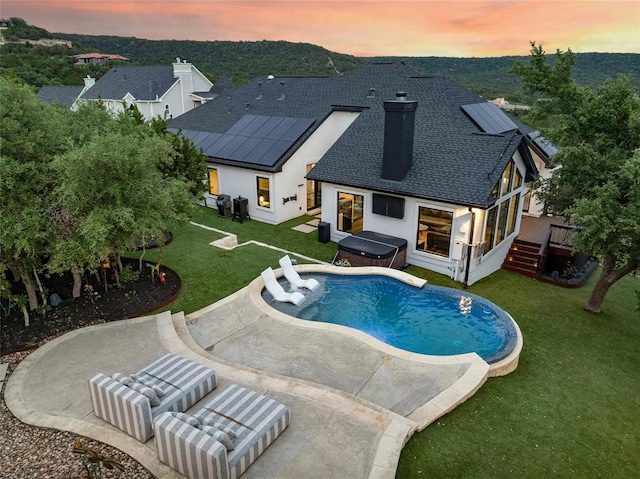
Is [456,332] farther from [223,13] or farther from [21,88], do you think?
[223,13]

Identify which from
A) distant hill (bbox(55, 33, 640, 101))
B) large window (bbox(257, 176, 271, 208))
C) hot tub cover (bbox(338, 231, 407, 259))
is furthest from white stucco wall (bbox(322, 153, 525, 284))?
distant hill (bbox(55, 33, 640, 101))

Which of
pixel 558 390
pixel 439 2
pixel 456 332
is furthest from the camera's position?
pixel 439 2

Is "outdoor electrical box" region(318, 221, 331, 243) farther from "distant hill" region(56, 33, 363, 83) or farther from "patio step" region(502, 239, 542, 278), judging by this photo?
"distant hill" region(56, 33, 363, 83)

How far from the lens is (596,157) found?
12016 millimetres

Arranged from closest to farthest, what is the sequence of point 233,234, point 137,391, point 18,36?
1. point 137,391
2. point 233,234
3. point 18,36

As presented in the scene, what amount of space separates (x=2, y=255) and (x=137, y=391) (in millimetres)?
5294

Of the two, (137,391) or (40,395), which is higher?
(137,391)

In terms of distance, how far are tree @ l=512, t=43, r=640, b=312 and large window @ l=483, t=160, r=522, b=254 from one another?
5.37 feet

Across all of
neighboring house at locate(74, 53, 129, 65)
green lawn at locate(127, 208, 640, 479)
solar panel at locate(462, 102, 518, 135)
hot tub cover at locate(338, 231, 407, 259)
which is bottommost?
green lawn at locate(127, 208, 640, 479)

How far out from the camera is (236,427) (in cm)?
656

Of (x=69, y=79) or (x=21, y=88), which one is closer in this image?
(x=21, y=88)

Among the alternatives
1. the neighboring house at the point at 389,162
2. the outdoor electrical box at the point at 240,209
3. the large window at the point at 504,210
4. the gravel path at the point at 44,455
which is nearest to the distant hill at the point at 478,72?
the neighboring house at the point at 389,162

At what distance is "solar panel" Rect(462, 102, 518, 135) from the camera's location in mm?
18781

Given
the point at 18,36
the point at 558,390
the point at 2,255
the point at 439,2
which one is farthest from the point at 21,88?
the point at 18,36
